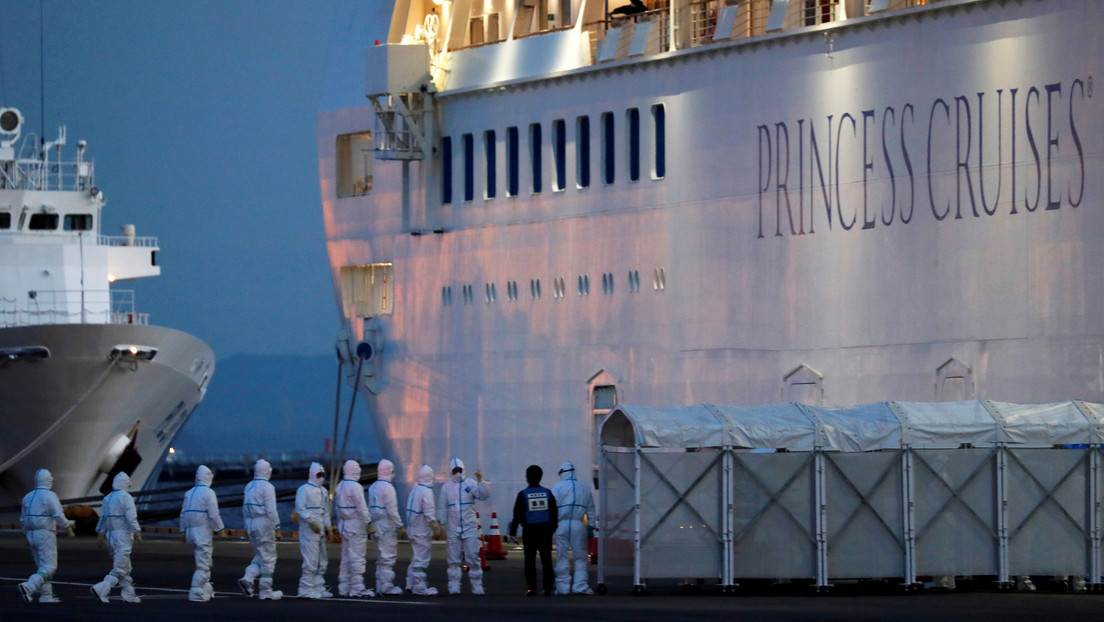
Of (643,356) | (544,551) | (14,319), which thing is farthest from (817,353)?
(14,319)

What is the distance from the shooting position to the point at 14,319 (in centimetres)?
4625

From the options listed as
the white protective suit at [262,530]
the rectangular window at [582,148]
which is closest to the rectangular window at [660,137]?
the rectangular window at [582,148]

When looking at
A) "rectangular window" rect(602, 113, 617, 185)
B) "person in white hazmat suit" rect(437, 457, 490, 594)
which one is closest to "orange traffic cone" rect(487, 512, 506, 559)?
"rectangular window" rect(602, 113, 617, 185)

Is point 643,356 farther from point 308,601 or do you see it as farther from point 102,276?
point 102,276

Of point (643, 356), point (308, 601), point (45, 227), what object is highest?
point (45, 227)

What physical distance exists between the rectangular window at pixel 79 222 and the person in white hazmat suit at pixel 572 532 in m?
30.9

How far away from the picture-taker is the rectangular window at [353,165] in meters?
35.2

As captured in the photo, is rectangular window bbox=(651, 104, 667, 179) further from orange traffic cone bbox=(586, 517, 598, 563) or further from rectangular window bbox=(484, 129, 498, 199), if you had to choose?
orange traffic cone bbox=(586, 517, 598, 563)

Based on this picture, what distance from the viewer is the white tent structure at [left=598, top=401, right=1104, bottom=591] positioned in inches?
814

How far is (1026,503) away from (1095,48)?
20.8 ft

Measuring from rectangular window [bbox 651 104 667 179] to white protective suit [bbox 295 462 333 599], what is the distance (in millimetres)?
9779

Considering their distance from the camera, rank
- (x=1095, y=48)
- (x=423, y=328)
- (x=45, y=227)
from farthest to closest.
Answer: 1. (x=45, y=227)
2. (x=423, y=328)
3. (x=1095, y=48)

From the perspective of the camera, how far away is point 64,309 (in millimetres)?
47531

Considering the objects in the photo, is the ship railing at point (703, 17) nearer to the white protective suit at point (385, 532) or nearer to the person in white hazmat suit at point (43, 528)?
the white protective suit at point (385, 532)
